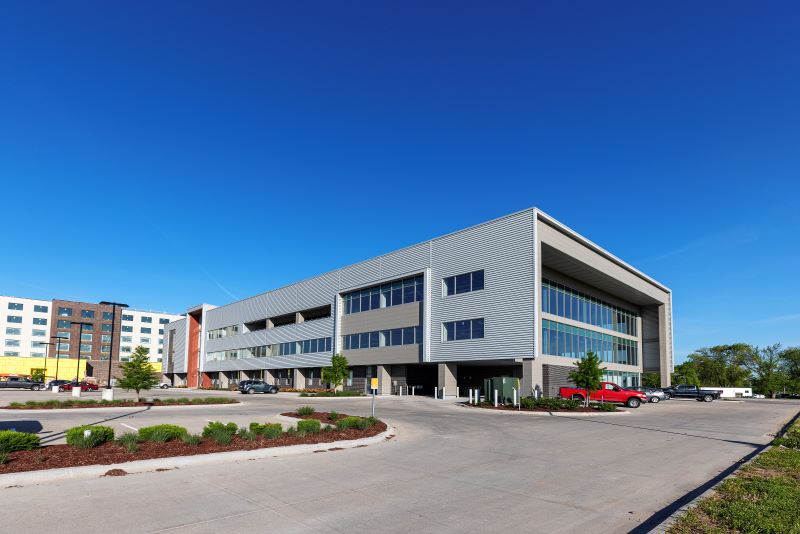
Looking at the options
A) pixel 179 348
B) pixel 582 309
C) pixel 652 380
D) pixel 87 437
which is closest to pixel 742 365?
pixel 652 380

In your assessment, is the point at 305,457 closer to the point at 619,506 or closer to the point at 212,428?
the point at 212,428

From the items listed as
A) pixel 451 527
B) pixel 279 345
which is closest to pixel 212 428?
pixel 451 527

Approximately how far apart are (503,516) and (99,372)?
138872 mm

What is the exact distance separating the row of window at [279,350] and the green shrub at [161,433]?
45.2 m

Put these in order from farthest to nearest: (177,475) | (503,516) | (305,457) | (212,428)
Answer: (212,428) < (305,457) < (177,475) < (503,516)

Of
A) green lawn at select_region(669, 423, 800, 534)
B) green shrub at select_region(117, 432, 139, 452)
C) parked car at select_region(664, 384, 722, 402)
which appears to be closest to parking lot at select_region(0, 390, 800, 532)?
green lawn at select_region(669, 423, 800, 534)

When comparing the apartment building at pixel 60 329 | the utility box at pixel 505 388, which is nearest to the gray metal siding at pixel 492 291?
the utility box at pixel 505 388

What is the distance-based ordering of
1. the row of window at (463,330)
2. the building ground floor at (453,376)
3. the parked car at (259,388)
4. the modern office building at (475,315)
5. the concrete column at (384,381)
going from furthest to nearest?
1. the parked car at (259,388)
2. the concrete column at (384,381)
3. the row of window at (463,330)
4. the building ground floor at (453,376)
5. the modern office building at (475,315)

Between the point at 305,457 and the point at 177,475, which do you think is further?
the point at 305,457

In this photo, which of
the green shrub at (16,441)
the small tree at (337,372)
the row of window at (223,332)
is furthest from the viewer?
the row of window at (223,332)

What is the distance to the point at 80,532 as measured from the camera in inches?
269

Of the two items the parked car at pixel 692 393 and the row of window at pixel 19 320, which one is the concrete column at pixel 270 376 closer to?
the parked car at pixel 692 393

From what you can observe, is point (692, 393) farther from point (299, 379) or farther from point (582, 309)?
point (299, 379)

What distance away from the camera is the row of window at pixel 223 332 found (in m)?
82.5
